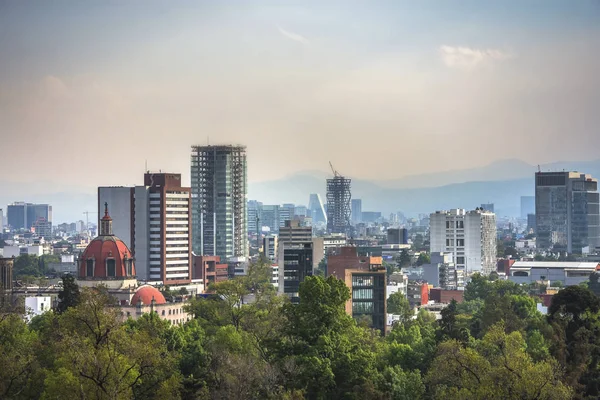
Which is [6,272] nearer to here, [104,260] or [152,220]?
[104,260]

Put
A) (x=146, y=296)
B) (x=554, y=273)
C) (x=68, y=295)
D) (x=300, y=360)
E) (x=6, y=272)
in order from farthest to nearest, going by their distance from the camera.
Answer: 1. (x=554, y=273)
2. (x=6, y=272)
3. (x=146, y=296)
4. (x=68, y=295)
5. (x=300, y=360)

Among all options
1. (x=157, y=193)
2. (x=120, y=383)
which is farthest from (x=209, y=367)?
(x=157, y=193)

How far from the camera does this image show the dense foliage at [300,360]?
52.9 meters

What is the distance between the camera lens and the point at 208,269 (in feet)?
541

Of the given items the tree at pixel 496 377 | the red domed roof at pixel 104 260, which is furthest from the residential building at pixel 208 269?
the tree at pixel 496 377

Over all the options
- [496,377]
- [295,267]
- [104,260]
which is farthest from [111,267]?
[496,377]

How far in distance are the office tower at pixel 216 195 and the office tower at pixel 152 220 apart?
4684 cm

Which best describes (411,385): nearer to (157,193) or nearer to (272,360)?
(272,360)

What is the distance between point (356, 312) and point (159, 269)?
5739 cm

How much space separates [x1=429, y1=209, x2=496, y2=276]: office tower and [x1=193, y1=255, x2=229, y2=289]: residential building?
34.3 metres

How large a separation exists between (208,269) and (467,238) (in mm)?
40593

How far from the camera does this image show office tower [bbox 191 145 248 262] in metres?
196

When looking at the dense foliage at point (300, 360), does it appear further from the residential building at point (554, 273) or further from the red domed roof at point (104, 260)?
the residential building at point (554, 273)

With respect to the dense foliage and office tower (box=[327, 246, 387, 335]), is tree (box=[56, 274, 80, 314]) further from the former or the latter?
office tower (box=[327, 246, 387, 335])
